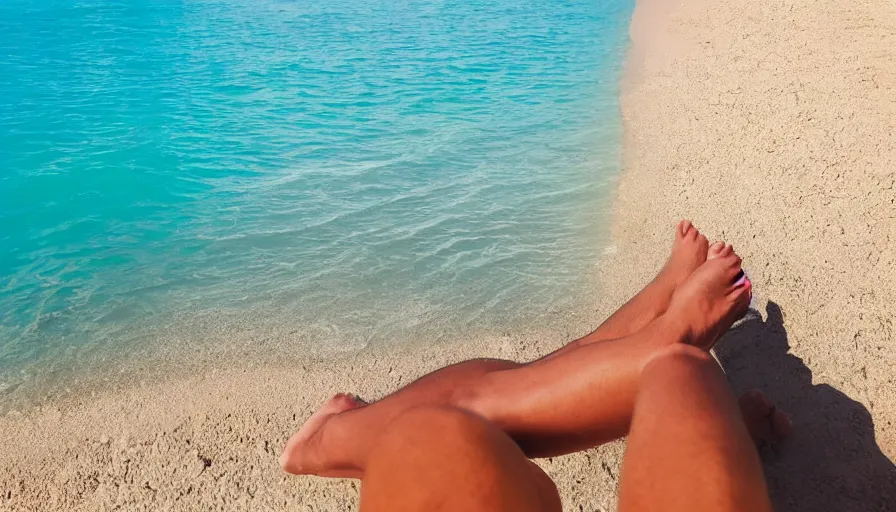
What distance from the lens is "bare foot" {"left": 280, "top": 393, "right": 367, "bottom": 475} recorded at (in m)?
1.92

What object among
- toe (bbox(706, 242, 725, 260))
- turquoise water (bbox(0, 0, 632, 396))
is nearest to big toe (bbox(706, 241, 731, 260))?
toe (bbox(706, 242, 725, 260))

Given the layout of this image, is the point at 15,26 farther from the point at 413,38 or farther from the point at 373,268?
the point at 373,268

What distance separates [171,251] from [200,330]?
104 cm

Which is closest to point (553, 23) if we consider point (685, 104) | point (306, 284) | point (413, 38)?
point (413, 38)

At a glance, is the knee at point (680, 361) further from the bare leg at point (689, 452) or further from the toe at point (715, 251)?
the toe at point (715, 251)

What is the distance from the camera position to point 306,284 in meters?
3.50

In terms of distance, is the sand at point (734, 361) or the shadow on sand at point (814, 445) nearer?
the shadow on sand at point (814, 445)

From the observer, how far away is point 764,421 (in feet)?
6.30

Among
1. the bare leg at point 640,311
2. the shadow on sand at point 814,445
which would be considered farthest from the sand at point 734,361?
the bare leg at point 640,311

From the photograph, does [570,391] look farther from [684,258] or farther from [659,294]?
[684,258]

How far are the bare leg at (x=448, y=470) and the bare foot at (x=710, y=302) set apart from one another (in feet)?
2.34

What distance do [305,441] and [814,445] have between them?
1.44 m

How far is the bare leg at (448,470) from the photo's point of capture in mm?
903

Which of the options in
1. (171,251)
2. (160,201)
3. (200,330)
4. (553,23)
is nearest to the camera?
(200,330)
